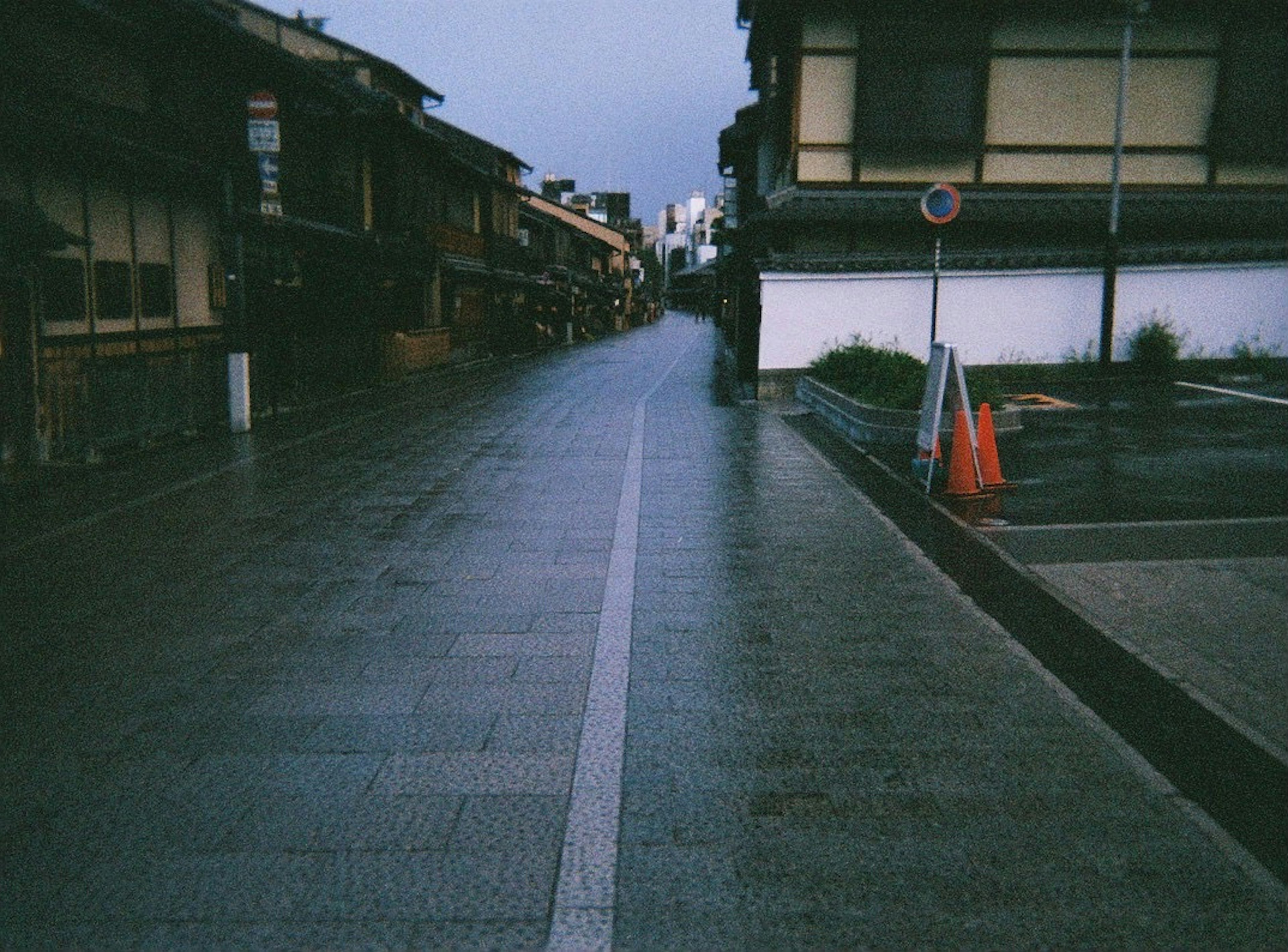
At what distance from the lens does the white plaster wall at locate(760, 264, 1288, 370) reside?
19.8 m

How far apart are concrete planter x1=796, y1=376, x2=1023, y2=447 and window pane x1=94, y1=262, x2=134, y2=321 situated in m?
9.93

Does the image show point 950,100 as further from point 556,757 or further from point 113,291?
point 556,757

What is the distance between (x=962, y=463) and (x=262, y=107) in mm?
11732

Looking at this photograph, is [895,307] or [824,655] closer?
[824,655]

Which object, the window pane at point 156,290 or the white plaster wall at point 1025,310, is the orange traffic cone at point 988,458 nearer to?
the white plaster wall at point 1025,310

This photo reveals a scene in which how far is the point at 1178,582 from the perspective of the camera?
694 centimetres

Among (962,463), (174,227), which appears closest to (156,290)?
(174,227)

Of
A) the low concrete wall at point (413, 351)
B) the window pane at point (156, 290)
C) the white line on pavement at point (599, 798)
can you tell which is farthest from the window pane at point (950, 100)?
the white line on pavement at point (599, 798)

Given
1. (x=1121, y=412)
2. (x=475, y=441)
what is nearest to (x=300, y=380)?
(x=475, y=441)

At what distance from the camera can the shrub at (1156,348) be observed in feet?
63.7

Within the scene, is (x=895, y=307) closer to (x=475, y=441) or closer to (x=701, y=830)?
(x=475, y=441)

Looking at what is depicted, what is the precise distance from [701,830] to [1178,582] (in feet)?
15.2

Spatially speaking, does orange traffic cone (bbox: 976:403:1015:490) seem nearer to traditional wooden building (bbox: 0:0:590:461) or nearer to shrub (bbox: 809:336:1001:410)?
shrub (bbox: 809:336:1001:410)

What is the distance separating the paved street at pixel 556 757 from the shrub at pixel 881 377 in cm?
564
